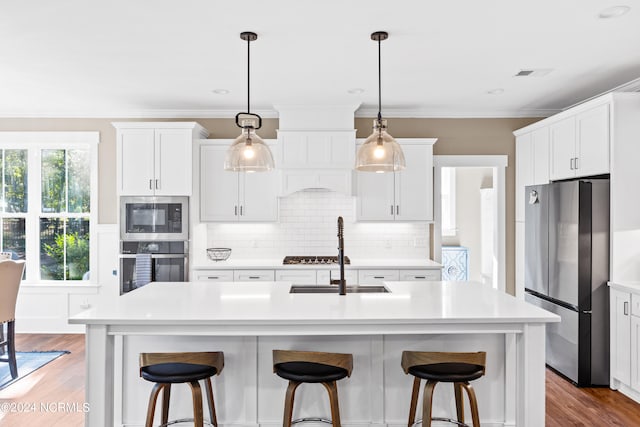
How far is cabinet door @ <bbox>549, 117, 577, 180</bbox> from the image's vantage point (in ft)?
13.3

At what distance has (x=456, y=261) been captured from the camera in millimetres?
6555

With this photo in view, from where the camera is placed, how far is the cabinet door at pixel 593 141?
3631 millimetres

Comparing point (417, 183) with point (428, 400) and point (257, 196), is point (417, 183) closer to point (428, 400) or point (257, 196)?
point (257, 196)

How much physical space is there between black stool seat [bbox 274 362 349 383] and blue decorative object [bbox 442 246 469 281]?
455 cm

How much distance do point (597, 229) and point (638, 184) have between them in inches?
18.2

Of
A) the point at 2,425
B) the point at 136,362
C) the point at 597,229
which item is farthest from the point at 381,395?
the point at 2,425

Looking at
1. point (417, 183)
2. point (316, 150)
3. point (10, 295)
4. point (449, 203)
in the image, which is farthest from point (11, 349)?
point (449, 203)

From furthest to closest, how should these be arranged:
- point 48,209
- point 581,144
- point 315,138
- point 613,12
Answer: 1. point 48,209
2. point 315,138
3. point 581,144
4. point 613,12

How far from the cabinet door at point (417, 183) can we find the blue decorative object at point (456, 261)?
1710 millimetres

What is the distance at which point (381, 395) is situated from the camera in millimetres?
2723

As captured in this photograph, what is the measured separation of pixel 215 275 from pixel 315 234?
4.15 ft

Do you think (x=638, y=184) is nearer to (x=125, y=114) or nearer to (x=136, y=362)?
(x=136, y=362)

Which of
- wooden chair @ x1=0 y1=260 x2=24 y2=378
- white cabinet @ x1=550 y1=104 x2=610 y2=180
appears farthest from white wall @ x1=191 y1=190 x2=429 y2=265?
wooden chair @ x1=0 y1=260 x2=24 y2=378

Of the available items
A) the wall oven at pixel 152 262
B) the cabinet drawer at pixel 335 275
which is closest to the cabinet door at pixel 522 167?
the cabinet drawer at pixel 335 275
